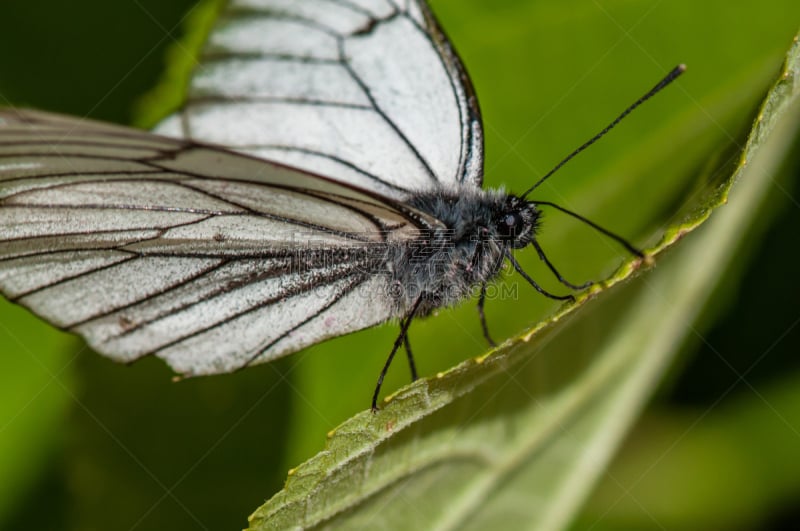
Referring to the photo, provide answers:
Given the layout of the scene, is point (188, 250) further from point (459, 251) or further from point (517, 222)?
point (517, 222)

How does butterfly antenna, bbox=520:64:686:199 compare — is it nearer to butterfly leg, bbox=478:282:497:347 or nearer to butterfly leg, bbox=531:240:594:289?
butterfly leg, bbox=531:240:594:289

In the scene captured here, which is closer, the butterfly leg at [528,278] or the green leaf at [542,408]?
the green leaf at [542,408]

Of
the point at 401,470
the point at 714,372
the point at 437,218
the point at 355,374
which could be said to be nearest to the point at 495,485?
the point at 401,470

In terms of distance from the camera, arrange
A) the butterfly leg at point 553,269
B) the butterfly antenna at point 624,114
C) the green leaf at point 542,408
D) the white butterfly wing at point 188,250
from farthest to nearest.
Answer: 1. the butterfly leg at point 553,269
2. the butterfly antenna at point 624,114
3. the white butterfly wing at point 188,250
4. the green leaf at point 542,408

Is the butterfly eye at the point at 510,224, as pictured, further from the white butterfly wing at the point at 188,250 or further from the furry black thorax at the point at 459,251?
the white butterfly wing at the point at 188,250

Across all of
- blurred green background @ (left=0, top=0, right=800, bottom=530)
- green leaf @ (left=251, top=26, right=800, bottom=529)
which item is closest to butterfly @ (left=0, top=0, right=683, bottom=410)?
blurred green background @ (left=0, top=0, right=800, bottom=530)

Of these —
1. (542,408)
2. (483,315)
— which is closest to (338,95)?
(483,315)

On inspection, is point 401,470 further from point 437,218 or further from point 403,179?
point 403,179

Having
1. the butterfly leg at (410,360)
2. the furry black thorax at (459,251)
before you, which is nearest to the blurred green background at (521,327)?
the butterfly leg at (410,360)
